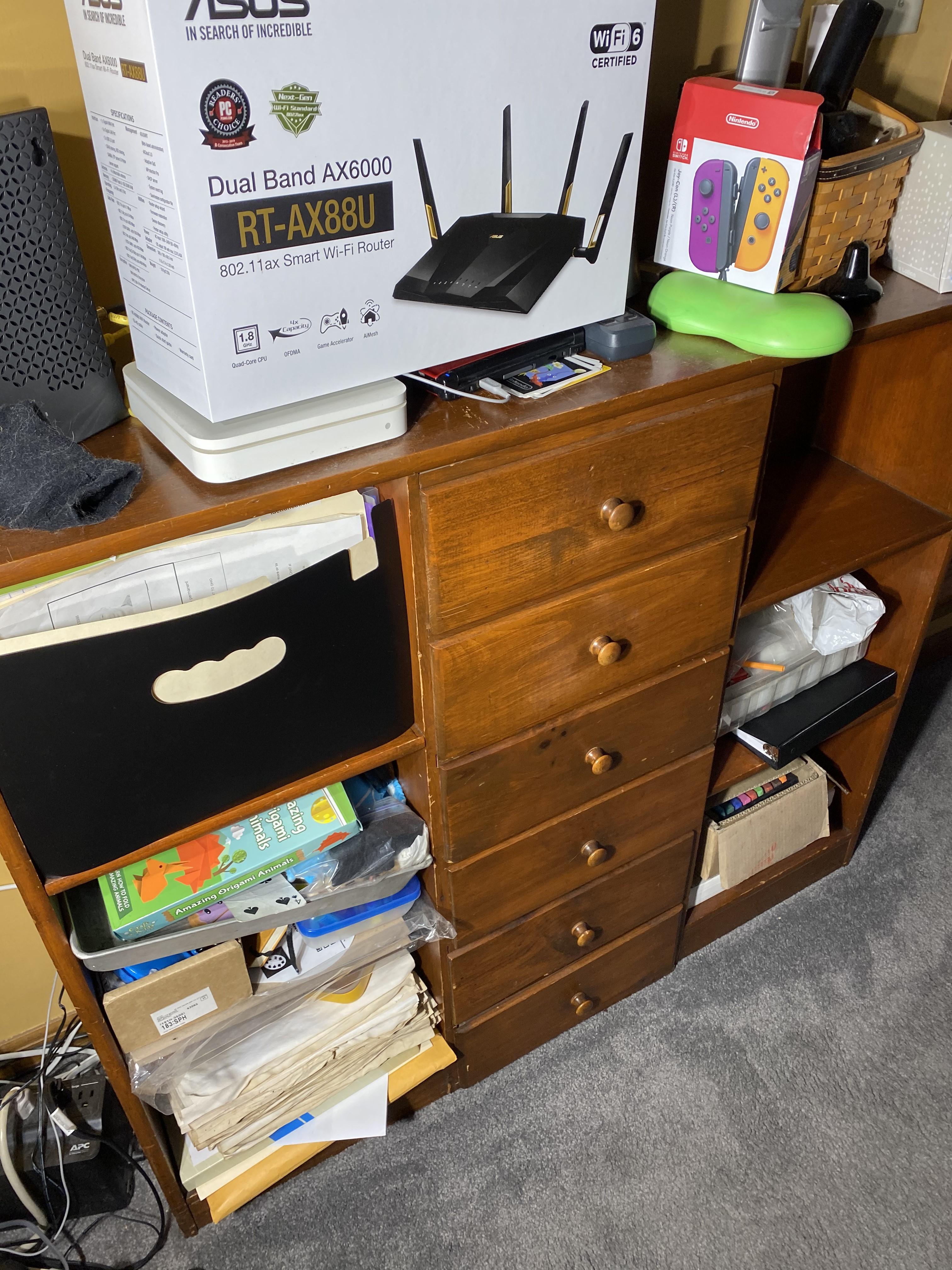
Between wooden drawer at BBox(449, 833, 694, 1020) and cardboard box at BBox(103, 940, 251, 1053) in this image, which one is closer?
cardboard box at BBox(103, 940, 251, 1053)

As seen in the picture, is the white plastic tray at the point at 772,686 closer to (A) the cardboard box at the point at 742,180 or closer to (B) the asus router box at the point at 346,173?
(A) the cardboard box at the point at 742,180

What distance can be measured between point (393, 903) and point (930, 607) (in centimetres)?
90

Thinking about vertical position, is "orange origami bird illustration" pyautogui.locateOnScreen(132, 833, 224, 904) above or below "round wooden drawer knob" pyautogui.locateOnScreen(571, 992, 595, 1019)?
above

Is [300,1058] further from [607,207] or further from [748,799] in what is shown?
[607,207]

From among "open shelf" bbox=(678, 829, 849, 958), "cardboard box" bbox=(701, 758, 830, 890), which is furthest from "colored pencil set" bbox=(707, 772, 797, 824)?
"open shelf" bbox=(678, 829, 849, 958)

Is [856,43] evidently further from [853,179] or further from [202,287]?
[202,287]

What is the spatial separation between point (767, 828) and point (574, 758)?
55cm

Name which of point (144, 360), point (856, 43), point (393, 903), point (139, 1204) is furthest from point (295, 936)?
point (856, 43)

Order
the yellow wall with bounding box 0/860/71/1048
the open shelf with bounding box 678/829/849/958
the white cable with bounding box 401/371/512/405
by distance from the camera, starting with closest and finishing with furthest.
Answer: the white cable with bounding box 401/371/512/405 < the yellow wall with bounding box 0/860/71/1048 < the open shelf with bounding box 678/829/849/958

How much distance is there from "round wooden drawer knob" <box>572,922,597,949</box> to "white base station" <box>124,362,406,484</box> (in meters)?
0.74

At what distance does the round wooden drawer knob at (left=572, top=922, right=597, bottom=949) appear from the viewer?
1.23 m

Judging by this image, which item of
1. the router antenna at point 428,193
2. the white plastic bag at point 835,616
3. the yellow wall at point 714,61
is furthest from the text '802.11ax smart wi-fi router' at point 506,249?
the white plastic bag at point 835,616

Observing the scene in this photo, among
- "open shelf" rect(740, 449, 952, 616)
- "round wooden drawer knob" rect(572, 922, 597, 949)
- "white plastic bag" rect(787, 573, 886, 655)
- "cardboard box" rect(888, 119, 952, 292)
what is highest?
"cardboard box" rect(888, 119, 952, 292)

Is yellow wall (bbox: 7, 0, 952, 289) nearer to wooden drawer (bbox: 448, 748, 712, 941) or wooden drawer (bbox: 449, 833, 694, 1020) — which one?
wooden drawer (bbox: 448, 748, 712, 941)
